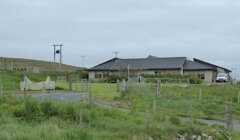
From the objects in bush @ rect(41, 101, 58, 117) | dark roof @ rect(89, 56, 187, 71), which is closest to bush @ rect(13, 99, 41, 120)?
bush @ rect(41, 101, 58, 117)

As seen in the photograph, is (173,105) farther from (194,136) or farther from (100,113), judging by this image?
(194,136)

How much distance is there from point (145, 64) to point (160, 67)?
4.58m

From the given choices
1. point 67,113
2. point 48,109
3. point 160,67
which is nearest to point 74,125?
point 67,113

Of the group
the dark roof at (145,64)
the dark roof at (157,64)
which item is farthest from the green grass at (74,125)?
the dark roof at (145,64)

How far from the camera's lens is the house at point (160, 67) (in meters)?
80.4

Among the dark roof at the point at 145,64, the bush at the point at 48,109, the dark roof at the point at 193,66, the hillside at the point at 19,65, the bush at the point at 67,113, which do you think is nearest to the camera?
the bush at the point at 67,113

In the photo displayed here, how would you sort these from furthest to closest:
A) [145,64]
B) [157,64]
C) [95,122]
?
[145,64] → [157,64] → [95,122]

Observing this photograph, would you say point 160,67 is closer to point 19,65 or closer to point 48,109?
point 19,65

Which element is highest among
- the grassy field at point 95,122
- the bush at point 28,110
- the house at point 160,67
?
the house at point 160,67

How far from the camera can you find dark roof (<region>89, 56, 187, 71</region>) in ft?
270

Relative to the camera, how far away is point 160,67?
272ft

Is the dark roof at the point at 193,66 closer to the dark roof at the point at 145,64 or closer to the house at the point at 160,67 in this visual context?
the house at the point at 160,67

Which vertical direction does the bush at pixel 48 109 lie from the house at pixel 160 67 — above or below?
below

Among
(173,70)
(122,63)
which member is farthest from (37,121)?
(122,63)
